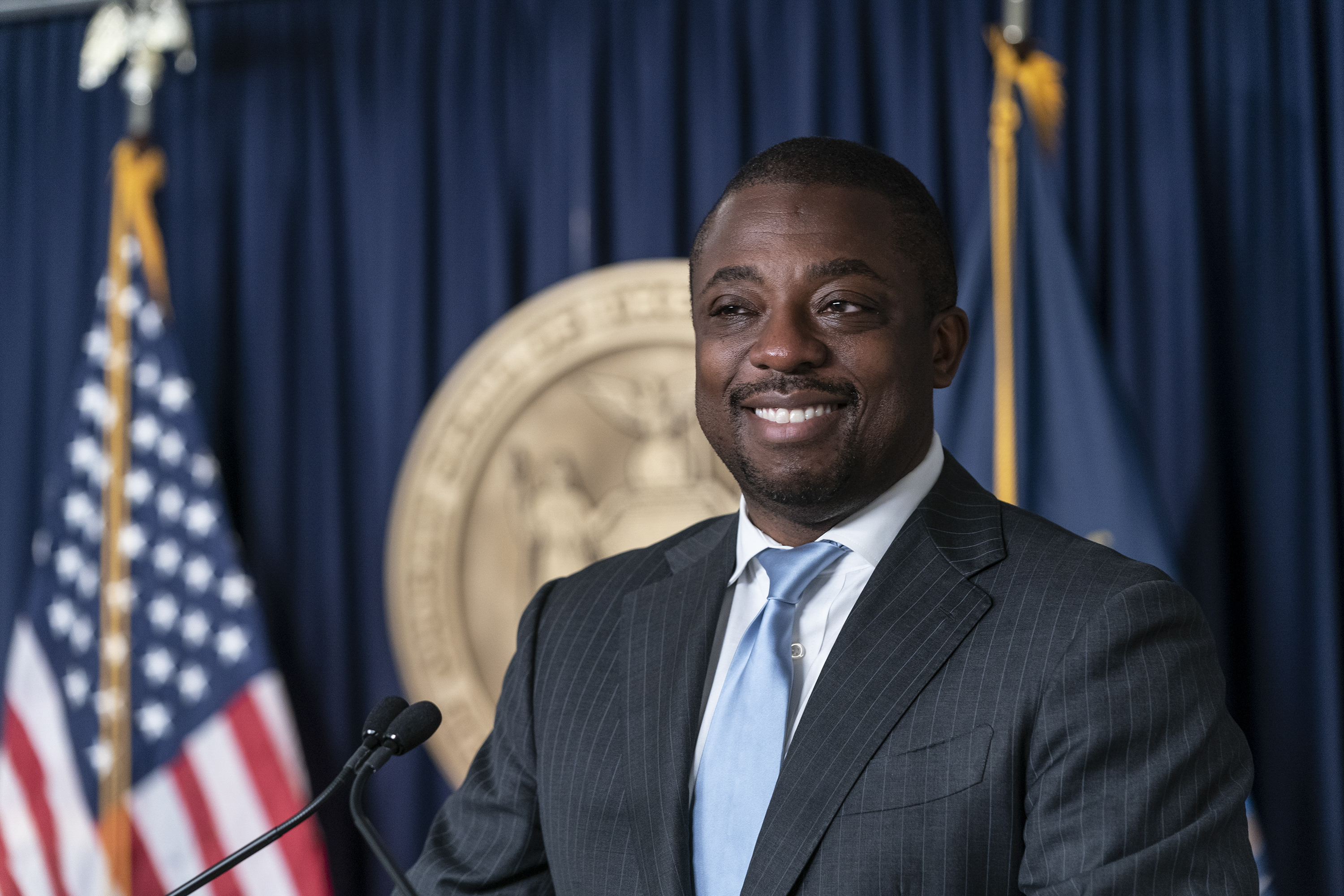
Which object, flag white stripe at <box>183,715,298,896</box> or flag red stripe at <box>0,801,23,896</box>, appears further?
flag red stripe at <box>0,801,23,896</box>

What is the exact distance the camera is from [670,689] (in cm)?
137

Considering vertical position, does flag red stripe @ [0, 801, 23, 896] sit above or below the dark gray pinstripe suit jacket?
below

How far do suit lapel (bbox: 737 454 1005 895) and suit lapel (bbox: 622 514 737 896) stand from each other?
4cm

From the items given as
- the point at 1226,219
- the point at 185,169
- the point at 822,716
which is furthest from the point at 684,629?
the point at 185,169

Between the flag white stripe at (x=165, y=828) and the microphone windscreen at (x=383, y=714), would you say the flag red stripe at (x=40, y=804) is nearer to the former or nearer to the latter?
the flag white stripe at (x=165, y=828)

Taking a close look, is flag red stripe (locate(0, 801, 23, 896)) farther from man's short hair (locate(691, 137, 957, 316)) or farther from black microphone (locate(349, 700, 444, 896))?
man's short hair (locate(691, 137, 957, 316))

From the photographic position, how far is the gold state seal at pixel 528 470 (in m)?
2.98

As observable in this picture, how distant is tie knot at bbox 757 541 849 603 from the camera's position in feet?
4.42

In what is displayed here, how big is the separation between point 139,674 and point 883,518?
7.84 ft

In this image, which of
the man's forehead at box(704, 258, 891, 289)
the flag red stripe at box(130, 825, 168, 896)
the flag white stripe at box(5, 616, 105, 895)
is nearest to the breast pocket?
the man's forehead at box(704, 258, 891, 289)

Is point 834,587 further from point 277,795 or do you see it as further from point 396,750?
point 277,795

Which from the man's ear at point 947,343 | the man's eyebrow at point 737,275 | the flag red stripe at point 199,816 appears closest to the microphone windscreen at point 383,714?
the man's eyebrow at point 737,275

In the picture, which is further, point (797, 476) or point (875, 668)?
point (797, 476)

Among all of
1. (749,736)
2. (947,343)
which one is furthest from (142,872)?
(947,343)
